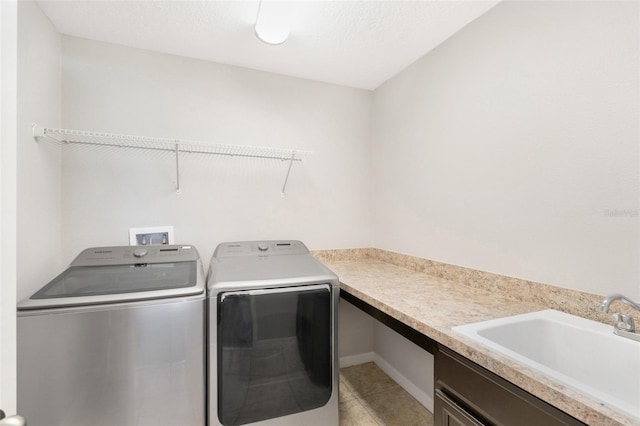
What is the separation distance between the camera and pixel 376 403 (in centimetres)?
198

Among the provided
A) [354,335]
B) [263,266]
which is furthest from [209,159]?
[354,335]

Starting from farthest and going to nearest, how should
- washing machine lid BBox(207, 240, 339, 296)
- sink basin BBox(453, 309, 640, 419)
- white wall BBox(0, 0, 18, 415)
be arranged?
1. washing machine lid BBox(207, 240, 339, 296)
2. sink basin BBox(453, 309, 640, 419)
3. white wall BBox(0, 0, 18, 415)

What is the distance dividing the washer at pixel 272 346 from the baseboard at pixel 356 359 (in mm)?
847

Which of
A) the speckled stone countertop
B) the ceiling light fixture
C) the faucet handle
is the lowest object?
the speckled stone countertop

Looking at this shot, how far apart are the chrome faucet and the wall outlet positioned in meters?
2.28

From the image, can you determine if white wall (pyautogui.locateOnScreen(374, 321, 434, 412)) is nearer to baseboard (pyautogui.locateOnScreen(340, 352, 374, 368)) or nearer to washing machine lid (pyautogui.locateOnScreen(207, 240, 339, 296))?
baseboard (pyautogui.locateOnScreen(340, 352, 374, 368))

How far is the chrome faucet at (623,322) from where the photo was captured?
932mm

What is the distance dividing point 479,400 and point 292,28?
208 centimetres

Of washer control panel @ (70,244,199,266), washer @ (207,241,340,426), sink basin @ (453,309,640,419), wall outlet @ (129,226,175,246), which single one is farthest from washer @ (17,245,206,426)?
sink basin @ (453,309,640,419)

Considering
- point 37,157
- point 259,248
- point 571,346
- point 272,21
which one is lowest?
point 571,346

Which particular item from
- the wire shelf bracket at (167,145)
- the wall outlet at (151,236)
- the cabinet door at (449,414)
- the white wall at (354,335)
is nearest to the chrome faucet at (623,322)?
the cabinet door at (449,414)

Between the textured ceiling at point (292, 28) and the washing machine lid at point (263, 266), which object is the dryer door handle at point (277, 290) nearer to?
the washing machine lid at point (263, 266)

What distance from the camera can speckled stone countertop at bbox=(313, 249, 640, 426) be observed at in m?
0.70

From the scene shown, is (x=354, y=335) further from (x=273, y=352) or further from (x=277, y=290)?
(x=277, y=290)
